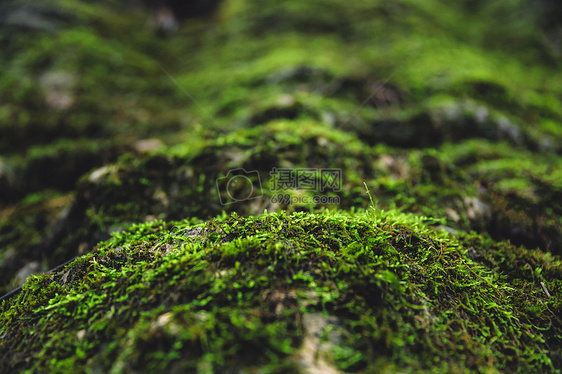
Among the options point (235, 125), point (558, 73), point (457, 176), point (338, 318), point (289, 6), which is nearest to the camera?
point (338, 318)

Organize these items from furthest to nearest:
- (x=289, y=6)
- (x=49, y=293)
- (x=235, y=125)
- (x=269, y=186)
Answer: (x=289, y=6)
(x=235, y=125)
(x=269, y=186)
(x=49, y=293)

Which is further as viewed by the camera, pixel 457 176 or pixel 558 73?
pixel 558 73

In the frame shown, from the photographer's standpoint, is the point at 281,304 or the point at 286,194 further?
the point at 286,194

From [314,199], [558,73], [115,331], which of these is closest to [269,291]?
[115,331]

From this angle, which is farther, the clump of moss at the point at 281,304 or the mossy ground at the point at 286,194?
the mossy ground at the point at 286,194

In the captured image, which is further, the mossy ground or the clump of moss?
the mossy ground

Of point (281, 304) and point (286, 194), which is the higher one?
point (281, 304)

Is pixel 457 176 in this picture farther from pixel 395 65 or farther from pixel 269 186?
pixel 395 65

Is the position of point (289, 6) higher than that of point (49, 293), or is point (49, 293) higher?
point (289, 6)
